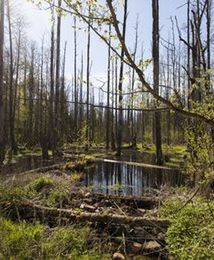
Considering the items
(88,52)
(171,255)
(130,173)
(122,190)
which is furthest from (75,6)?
(88,52)

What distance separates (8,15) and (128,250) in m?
19.0

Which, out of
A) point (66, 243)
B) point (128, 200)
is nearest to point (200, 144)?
point (128, 200)

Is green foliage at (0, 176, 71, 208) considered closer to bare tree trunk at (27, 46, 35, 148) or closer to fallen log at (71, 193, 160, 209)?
fallen log at (71, 193, 160, 209)

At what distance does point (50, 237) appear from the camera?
5.04m

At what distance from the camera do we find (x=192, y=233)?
5.16 meters

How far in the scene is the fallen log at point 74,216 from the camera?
6.48 meters

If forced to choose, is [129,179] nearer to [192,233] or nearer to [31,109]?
[192,233]

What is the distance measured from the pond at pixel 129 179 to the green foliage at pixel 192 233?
15.6 feet

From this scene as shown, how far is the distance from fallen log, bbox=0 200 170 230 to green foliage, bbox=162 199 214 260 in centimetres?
57

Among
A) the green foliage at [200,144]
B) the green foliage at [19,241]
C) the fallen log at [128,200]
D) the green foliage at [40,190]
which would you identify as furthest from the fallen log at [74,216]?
the fallen log at [128,200]

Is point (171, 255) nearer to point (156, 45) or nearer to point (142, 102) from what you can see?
point (142, 102)

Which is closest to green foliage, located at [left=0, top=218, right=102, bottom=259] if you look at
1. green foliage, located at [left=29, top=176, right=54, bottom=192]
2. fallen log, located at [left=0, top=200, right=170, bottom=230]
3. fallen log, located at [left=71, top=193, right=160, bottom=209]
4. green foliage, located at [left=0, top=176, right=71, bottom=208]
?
fallen log, located at [left=0, top=200, right=170, bottom=230]

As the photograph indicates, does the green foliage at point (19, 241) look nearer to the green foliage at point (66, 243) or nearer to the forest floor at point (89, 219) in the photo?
the forest floor at point (89, 219)

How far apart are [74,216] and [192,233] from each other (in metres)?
2.57
